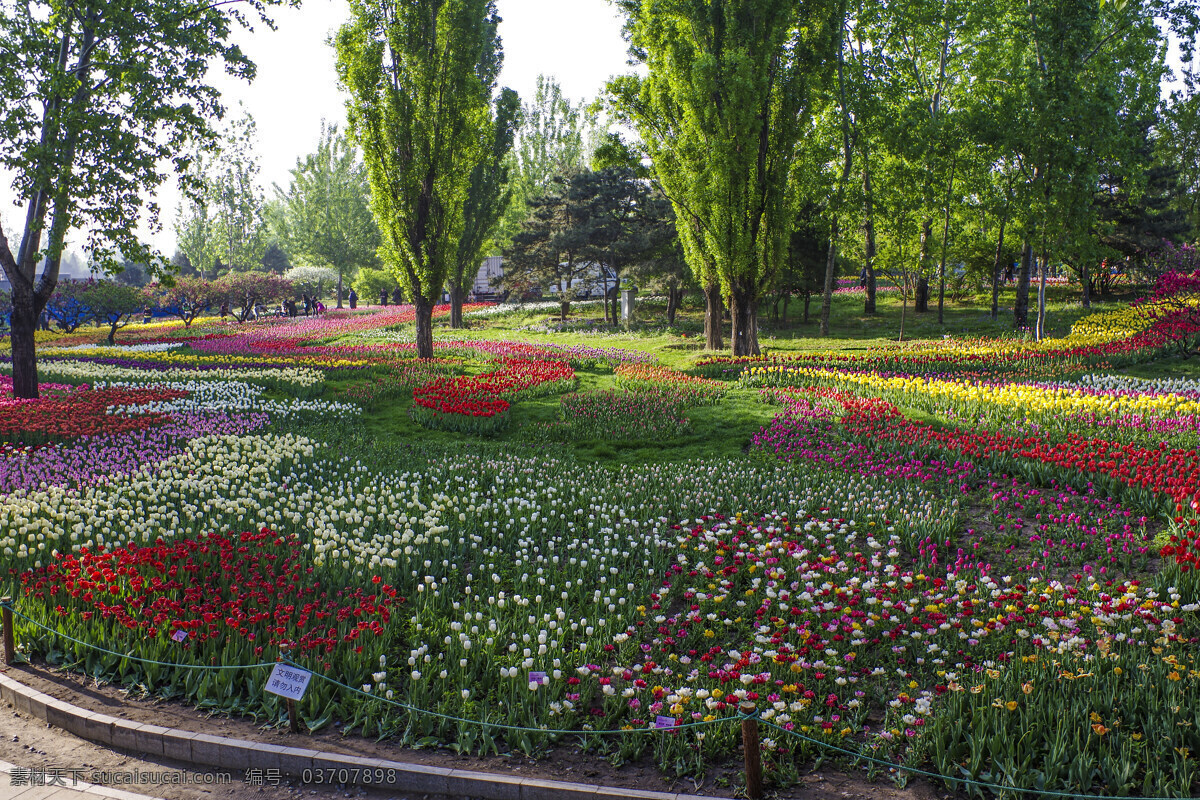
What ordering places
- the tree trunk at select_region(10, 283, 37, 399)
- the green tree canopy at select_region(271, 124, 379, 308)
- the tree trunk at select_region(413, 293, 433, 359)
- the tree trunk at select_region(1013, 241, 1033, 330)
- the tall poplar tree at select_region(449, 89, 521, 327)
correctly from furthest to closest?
the green tree canopy at select_region(271, 124, 379, 308)
the tall poplar tree at select_region(449, 89, 521, 327)
the tree trunk at select_region(1013, 241, 1033, 330)
the tree trunk at select_region(413, 293, 433, 359)
the tree trunk at select_region(10, 283, 37, 399)

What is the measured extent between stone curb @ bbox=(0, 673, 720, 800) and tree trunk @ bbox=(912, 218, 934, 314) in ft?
79.9

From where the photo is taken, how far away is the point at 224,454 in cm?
969

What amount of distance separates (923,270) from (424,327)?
1715 cm

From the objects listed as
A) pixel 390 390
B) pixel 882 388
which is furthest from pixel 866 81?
pixel 390 390

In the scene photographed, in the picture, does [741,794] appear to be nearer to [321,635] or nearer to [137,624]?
[321,635]

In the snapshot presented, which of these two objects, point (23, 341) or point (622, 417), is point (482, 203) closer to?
point (23, 341)

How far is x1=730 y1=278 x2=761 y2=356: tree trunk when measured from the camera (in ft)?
65.7

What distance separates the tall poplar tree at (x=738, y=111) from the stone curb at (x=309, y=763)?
16.8 m

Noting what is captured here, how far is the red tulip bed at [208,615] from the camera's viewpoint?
4793 millimetres

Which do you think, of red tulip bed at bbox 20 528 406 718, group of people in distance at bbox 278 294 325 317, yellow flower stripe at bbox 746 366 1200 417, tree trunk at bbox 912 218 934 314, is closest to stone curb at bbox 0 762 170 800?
red tulip bed at bbox 20 528 406 718

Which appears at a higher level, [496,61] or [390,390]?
[496,61]

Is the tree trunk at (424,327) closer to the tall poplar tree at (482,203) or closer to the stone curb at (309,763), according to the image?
the tall poplar tree at (482,203)

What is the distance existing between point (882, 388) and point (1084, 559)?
760cm

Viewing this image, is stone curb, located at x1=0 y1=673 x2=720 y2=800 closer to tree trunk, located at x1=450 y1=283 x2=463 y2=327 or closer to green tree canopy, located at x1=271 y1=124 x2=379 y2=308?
tree trunk, located at x1=450 y1=283 x2=463 y2=327
